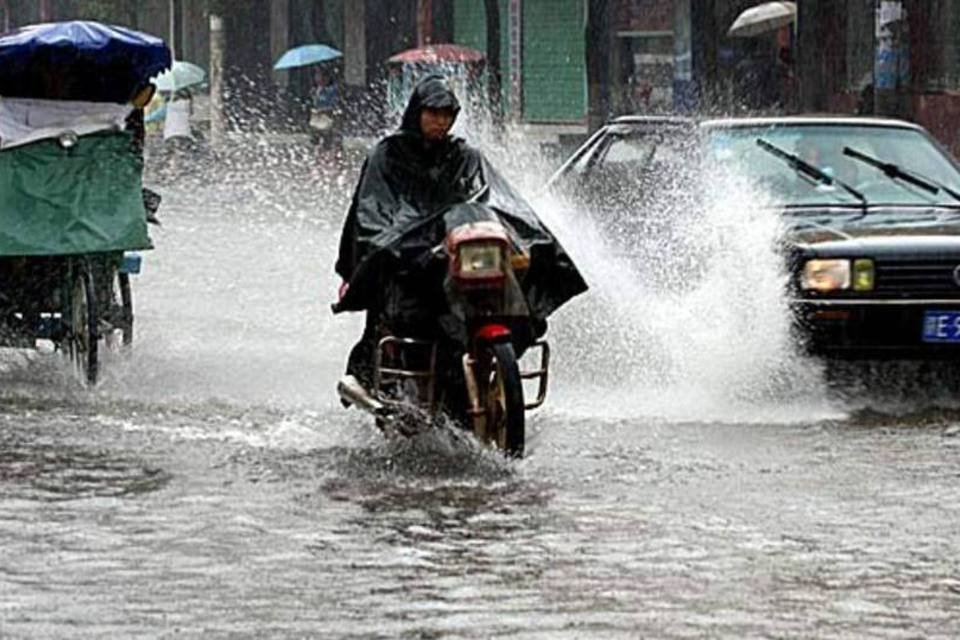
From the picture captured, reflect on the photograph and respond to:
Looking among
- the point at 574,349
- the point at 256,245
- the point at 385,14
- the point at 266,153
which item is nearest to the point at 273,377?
the point at 574,349

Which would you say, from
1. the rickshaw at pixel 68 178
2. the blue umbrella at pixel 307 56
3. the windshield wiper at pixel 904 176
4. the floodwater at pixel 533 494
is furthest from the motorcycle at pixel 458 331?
the blue umbrella at pixel 307 56

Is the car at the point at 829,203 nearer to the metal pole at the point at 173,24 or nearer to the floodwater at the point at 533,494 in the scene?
the floodwater at the point at 533,494

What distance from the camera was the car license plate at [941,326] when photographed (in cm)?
1234

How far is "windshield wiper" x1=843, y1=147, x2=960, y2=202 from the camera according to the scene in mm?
13672

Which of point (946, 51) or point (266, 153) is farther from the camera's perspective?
point (266, 153)

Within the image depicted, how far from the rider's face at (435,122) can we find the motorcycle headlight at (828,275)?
2.30m

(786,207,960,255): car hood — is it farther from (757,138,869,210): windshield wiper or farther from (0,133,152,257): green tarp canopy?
(0,133,152,257): green tarp canopy

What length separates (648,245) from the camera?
13562 millimetres

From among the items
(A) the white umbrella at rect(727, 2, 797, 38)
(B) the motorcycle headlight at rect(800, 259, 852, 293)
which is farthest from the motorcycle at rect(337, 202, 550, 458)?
(A) the white umbrella at rect(727, 2, 797, 38)

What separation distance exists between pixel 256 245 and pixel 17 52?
12328mm

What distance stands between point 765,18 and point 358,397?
89.8 ft

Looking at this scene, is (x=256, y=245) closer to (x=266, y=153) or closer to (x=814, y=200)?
(x=814, y=200)

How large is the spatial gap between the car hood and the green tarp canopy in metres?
3.22

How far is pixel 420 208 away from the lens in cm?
1083
